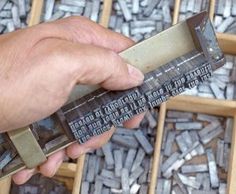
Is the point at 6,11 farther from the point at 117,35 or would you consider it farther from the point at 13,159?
the point at 13,159

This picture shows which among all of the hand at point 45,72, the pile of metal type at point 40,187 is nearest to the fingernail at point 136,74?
the hand at point 45,72

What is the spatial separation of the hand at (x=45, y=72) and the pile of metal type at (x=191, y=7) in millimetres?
723

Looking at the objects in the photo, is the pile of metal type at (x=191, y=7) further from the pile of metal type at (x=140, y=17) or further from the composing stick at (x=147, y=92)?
the composing stick at (x=147, y=92)

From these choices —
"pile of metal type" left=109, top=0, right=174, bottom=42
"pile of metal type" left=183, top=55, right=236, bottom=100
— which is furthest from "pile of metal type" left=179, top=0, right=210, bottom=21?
"pile of metal type" left=183, top=55, right=236, bottom=100

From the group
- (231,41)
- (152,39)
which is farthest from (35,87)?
(231,41)

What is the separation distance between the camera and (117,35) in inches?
55.9

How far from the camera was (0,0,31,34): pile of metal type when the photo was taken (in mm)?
1866

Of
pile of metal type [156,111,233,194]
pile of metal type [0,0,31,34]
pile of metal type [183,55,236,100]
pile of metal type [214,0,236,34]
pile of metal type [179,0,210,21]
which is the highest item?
pile of metal type [0,0,31,34]

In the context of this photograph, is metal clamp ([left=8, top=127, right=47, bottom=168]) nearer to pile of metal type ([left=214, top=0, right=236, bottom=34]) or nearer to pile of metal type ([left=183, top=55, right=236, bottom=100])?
pile of metal type ([left=183, top=55, right=236, bottom=100])

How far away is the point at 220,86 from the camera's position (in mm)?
1799

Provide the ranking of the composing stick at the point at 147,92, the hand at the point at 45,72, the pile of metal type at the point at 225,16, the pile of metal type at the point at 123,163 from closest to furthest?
the hand at the point at 45,72
the composing stick at the point at 147,92
the pile of metal type at the point at 123,163
the pile of metal type at the point at 225,16

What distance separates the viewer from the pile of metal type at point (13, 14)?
6.12ft

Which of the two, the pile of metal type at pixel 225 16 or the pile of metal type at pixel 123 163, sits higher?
the pile of metal type at pixel 225 16

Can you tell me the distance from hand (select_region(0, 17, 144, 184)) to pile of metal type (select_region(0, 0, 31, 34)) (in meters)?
0.67
